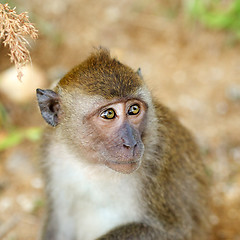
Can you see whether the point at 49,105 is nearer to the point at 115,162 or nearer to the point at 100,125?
the point at 100,125

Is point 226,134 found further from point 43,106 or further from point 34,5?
point 34,5

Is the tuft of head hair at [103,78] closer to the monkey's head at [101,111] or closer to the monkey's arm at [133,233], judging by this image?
the monkey's head at [101,111]

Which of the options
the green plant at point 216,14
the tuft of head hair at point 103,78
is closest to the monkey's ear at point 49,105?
the tuft of head hair at point 103,78

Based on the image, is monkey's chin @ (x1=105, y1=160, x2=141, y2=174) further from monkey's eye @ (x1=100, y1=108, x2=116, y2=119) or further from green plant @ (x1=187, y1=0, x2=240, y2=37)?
green plant @ (x1=187, y1=0, x2=240, y2=37)

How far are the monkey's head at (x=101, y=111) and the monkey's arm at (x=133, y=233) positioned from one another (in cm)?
69

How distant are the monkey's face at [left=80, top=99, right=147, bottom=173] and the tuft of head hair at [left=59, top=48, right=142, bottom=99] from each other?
4.1 inches

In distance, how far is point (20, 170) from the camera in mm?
5883

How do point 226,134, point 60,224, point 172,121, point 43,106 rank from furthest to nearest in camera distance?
point 226,134 < point 60,224 < point 172,121 < point 43,106

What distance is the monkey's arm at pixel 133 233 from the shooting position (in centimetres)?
399

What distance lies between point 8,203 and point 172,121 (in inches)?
94.1

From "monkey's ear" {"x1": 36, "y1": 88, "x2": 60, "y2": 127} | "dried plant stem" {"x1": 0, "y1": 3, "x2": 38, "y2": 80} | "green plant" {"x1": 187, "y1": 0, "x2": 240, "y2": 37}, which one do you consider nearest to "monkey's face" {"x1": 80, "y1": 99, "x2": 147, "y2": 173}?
"monkey's ear" {"x1": 36, "y1": 88, "x2": 60, "y2": 127}

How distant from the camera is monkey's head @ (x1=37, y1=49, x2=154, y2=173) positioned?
349 cm

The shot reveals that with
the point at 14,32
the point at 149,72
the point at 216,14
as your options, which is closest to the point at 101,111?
the point at 14,32

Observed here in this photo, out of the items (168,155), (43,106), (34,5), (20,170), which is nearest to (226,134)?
A: (168,155)
